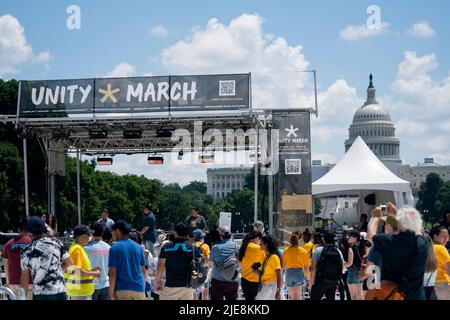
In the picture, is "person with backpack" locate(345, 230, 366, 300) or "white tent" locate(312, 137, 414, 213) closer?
"person with backpack" locate(345, 230, 366, 300)

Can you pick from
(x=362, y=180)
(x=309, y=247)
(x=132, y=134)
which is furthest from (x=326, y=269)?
(x=132, y=134)

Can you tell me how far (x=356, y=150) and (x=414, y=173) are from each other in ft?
522

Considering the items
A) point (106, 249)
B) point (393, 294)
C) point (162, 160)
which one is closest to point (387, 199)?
point (162, 160)

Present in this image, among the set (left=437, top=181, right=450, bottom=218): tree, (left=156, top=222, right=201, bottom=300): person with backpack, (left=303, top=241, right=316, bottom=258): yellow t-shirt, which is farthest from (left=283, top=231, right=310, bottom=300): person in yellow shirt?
(left=437, top=181, right=450, bottom=218): tree

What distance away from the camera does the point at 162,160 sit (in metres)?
27.7

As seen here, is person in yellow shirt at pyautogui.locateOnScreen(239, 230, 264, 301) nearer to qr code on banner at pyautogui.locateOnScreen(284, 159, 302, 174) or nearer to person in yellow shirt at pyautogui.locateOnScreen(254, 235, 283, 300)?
person in yellow shirt at pyautogui.locateOnScreen(254, 235, 283, 300)

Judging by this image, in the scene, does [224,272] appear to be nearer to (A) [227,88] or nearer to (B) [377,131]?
(A) [227,88]

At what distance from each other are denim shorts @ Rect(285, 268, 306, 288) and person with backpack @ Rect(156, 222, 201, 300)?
2.61 meters

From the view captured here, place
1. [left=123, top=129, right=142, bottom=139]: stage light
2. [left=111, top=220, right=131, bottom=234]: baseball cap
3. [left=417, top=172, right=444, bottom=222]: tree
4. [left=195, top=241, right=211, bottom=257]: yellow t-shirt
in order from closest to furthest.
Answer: [left=111, top=220, right=131, bottom=234]: baseball cap → [left=195, top=241, right=211, bottom=257]: yellow t-shirt → [left=123, top=129, right=142, bottom=139]: stage light → [left=417, top=172, right=444, bottom=222]: tree

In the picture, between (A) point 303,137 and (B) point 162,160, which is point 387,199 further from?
(B) point 162,160

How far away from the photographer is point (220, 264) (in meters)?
10.3

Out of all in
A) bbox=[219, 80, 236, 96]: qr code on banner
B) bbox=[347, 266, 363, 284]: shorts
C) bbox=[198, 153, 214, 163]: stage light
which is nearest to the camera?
bbox=[347, 266, 363, 284]: shorts

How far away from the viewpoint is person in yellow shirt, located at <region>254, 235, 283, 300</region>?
10.3 metres

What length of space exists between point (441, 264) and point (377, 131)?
157183 mm
